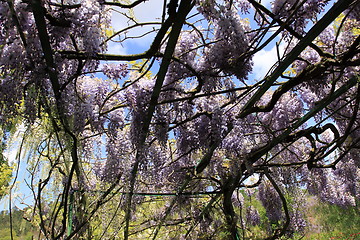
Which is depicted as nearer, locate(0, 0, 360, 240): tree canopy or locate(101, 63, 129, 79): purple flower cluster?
locate(0, 0, 360, 240): tree canopy

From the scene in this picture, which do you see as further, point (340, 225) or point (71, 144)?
point (340, 225)

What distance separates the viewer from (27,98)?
1438mm

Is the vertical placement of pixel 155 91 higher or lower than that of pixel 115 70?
lower

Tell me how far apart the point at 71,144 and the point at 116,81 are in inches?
17.6

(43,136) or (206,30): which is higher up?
(206,30)

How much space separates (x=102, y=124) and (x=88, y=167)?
107 centimetres

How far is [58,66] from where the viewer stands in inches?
51.9

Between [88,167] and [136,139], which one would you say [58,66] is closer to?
[136,139]

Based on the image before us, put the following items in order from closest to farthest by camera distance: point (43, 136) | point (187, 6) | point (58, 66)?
1. point (187, 6)
2. point (58, 66)
3. point (43, 136)

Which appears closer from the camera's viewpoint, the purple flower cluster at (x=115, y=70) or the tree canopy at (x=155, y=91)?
the tree canopy at (x=155, y=91)

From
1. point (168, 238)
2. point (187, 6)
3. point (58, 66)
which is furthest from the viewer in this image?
point (168, 238)

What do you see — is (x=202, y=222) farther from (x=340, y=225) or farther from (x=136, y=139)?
(x=340, y=225)

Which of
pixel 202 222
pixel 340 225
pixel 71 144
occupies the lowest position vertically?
pixel 340 225

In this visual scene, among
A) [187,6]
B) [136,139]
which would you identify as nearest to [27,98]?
[136,139]
